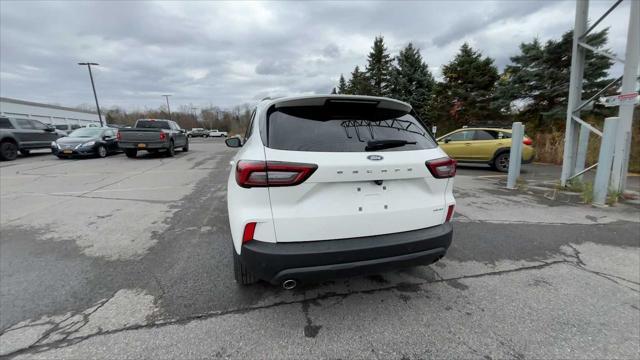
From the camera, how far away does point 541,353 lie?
6.19ft

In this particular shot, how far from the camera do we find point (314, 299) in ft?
8.12

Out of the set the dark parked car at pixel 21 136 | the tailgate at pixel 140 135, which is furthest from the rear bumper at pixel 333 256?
the dark parked car at pixel 21 136

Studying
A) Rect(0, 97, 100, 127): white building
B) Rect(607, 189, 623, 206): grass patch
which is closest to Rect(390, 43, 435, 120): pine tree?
Rect(607, 189, 623, 206): grass patch

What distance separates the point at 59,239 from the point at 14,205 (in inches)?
120

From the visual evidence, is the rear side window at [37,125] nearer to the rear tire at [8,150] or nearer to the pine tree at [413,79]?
the rear tire at [8,150]

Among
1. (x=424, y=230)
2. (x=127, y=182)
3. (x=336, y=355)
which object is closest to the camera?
(x=336, y=355)

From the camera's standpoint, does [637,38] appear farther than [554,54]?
No

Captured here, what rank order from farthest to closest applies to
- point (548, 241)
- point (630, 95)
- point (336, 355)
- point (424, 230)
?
point (630, 95) → point (548, 241) → point (424, 230) → point (336, 355)

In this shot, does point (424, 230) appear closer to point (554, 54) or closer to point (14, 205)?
point (14, 205)

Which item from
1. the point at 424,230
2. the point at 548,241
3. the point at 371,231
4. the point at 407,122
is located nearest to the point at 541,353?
the point at 424,230

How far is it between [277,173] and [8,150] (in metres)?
17.3

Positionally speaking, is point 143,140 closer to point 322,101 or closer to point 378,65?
point 322,101

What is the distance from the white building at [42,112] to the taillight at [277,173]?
41.2 meters

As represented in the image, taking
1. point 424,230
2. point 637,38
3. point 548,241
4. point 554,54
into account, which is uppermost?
point 554,54
